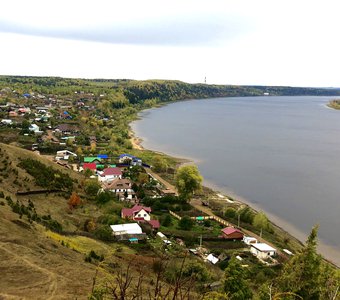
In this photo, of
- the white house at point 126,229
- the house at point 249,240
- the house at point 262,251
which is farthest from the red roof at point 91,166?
the house at point 262,251

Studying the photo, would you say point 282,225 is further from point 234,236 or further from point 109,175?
point 109,175

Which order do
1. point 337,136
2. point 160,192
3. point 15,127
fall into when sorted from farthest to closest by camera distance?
point 337,136 → point 15,127 → point 160,192

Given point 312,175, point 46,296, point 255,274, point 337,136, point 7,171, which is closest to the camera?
point 46,296

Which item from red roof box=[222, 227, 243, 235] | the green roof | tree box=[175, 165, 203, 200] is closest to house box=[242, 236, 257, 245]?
red roof box=[222, 227, 243, 235]

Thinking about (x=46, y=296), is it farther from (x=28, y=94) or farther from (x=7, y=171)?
(x=28, y=94)

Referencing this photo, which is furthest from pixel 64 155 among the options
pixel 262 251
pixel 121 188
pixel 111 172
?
pixel 262 251

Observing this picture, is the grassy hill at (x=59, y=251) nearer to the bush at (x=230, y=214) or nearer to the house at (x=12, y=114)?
the bush at (x=230, y=214)

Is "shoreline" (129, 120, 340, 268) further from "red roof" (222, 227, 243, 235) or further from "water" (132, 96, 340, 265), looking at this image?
"red roof" (222, 227, 243, 235)

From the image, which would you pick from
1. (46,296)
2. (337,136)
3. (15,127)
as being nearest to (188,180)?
(46,296)

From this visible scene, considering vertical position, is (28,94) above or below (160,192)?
above

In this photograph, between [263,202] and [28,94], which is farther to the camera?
[28,94]
